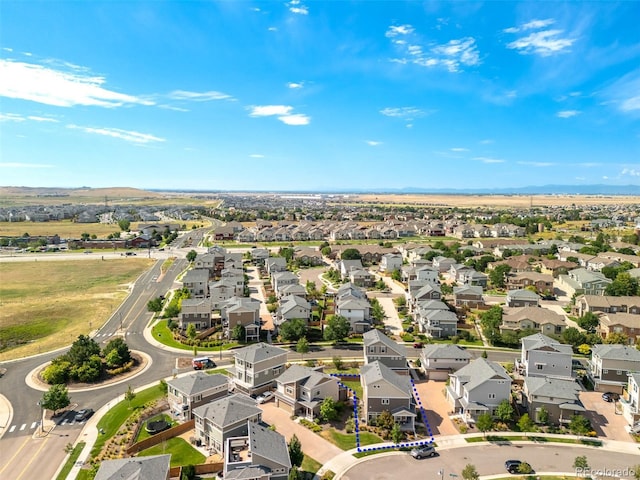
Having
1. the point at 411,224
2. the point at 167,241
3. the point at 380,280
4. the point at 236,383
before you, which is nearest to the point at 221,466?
the point at 236,383

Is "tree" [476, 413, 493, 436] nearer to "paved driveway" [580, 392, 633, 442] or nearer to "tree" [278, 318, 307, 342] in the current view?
"paved driveway" [580, 392, 633, 442]

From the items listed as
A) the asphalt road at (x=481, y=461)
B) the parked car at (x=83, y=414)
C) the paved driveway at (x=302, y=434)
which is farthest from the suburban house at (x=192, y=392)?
the asphalt road at (x=481, y=461)

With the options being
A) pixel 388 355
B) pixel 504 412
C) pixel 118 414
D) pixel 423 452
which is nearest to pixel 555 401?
pixel 504 412

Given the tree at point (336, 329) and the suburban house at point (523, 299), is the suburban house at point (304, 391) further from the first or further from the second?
the suburban house at point (523, 299)

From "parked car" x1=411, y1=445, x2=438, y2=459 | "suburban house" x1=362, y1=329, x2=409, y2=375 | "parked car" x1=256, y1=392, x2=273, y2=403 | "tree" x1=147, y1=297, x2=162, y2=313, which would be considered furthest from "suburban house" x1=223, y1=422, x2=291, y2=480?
"tree" x1=147, y1=297, x2=162, y2=313

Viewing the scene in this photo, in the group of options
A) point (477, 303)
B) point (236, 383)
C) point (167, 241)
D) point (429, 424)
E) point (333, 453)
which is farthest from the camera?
point (167, 241)

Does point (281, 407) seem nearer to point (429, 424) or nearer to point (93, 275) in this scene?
point (429, 424)
